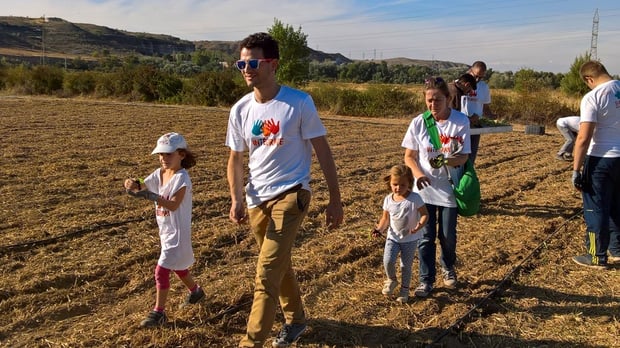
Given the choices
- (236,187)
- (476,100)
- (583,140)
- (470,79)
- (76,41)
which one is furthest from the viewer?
(76,41)

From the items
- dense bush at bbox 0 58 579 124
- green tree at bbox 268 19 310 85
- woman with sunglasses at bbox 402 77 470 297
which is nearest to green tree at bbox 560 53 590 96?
dense bush at bbox 0 58 579 124

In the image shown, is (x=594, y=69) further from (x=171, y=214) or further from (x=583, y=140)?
(x=171, y=214)

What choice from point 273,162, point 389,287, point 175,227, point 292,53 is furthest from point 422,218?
point 292,53

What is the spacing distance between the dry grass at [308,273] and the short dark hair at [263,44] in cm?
203

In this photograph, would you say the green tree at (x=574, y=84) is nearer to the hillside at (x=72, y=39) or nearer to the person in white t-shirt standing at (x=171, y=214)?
the person in white t-shirt standing at (x=171, y=214)

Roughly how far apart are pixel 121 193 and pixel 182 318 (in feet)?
15.2

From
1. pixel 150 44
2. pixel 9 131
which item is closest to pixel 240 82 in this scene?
pixel 9 131

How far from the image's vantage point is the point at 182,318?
13.5ft

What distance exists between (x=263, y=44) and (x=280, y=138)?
58cm

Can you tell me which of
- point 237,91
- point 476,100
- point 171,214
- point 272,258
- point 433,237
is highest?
point 237,91

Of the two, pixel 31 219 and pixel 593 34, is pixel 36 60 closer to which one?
pixel 593 34

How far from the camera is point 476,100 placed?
22.3 ft

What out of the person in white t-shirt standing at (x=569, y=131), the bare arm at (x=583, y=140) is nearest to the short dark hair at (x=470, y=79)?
the person in white t-shirt standing at (x=569, y=131)

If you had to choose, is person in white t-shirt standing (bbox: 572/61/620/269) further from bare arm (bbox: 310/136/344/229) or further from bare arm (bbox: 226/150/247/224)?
bare arm (bbox: 226/150/247/224)
